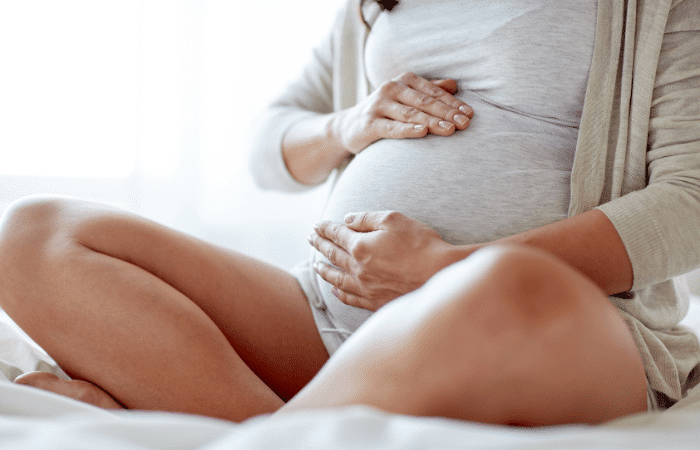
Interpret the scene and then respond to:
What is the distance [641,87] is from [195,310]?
60 centimetres

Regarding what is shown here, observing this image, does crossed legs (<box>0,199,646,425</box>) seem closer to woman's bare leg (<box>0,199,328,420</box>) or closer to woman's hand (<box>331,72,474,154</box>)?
woman's bare leg (<box>0,199,328,420</box>)

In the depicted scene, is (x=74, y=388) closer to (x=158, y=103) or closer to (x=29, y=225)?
(x=29, y=225)

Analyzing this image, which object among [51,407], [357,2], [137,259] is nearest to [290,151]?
[357,2]

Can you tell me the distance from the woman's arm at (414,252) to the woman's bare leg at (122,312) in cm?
16

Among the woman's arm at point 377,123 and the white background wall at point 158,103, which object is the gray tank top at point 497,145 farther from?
the white background wall at point 158,103

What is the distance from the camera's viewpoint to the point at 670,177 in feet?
2.20

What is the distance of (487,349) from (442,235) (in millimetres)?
369

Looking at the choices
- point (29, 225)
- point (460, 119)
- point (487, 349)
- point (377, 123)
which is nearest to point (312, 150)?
point (377, 123)

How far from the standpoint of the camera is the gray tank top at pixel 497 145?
28.3 inches

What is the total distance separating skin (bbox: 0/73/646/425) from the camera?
372 millimetres

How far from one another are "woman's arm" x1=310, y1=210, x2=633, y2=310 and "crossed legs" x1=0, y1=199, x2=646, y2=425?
11 cm

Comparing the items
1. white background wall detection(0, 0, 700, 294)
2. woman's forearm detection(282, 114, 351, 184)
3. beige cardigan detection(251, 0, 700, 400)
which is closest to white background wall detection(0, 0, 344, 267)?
white background wall detection(0, 0, 700, 294)

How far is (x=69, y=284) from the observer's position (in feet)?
1.96

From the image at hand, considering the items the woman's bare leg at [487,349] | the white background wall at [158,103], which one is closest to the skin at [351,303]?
the woman's bare leg at [487,349]
